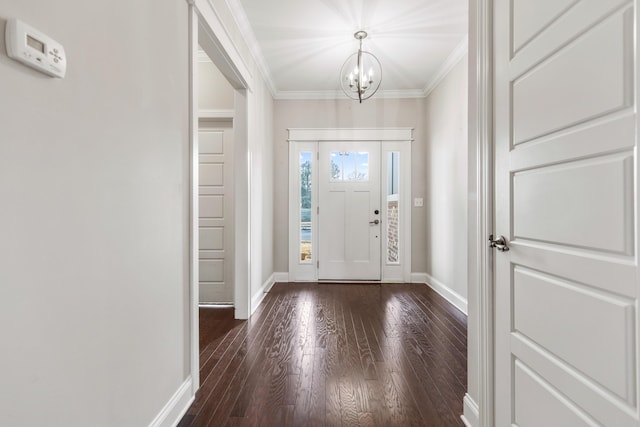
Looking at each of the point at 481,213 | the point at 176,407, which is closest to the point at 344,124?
the point at 481,213

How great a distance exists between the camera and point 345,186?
14.7ft

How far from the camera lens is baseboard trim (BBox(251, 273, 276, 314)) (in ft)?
10.6

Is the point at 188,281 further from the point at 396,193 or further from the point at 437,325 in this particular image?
the point at 396,193

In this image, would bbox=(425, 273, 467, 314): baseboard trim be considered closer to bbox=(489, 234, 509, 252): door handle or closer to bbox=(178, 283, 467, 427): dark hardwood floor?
bbox=(178, 283, 467, 427): dark hardwood floor

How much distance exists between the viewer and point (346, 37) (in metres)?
3.07

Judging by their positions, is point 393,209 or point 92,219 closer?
point 92,219

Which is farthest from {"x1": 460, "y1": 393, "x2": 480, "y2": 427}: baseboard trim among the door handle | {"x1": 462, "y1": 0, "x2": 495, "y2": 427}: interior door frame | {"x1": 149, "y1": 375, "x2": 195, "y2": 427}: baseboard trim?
{"x1": 149, "y1": 375, "x2": 195, "y2": 427}: baseboard trim

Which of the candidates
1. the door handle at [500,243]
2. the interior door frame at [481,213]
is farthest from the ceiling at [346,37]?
the door handle at [500,243]

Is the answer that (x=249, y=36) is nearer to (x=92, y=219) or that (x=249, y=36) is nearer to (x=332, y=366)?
(x=92, y=219)

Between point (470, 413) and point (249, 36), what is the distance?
3.37 metres

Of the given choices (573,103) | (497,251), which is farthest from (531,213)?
(573,103)

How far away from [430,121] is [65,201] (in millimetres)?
4253

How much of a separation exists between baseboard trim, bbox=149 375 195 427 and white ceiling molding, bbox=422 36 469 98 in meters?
3.42

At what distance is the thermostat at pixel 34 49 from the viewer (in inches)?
29.2
